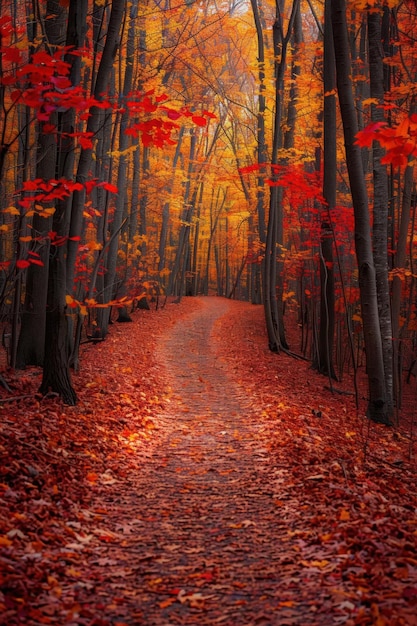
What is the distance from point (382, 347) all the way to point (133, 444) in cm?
520

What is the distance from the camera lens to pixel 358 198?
863cm

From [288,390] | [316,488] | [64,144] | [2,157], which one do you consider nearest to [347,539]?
[316,488]

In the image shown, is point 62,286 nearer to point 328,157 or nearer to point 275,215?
point 328,157

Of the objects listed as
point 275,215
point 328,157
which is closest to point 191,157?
point 275,215

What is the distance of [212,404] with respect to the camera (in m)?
9.30

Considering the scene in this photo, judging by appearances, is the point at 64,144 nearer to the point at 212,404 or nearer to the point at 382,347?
the point at 212,404

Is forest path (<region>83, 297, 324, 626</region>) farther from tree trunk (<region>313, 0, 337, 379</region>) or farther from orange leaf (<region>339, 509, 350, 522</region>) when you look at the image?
tree trunk (<region>313, 0, 337, 379</region>)

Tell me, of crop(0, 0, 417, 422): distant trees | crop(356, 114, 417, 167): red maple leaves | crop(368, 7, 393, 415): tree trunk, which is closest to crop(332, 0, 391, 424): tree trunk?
crop(0, 0, 417, 422): distant trees

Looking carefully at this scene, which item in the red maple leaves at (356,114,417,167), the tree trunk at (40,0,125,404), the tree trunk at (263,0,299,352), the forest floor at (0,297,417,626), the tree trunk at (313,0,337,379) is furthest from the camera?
the tree trunk at (263,0,299,352)

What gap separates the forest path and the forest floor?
0.05ft

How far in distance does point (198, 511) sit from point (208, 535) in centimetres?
Answer: 52

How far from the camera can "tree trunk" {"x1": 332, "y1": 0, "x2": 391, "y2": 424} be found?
8.38 metres

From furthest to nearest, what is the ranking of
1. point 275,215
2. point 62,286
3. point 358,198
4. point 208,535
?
point 275,215 < point 358,198 < point 62,286 < point 208,535

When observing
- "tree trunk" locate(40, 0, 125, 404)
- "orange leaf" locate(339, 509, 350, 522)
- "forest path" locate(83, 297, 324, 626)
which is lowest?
"forest path" locate(83, 297, 324, 626)
